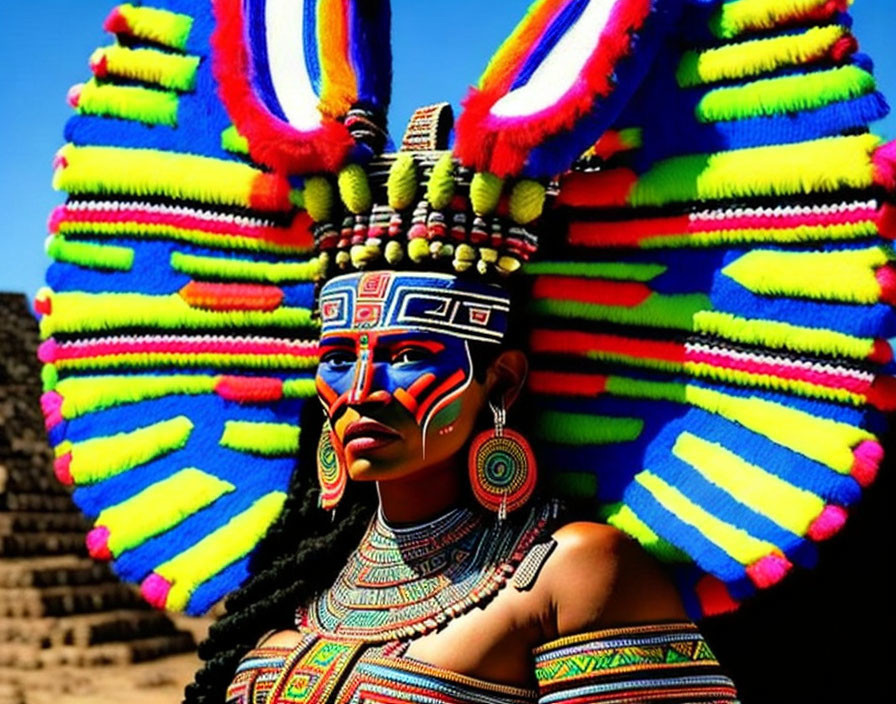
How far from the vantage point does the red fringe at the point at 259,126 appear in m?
3.83

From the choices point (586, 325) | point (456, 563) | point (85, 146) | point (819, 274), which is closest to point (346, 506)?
point (456, 563)

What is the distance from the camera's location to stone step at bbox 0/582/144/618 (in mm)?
25703

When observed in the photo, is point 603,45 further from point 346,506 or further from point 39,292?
point 39,292

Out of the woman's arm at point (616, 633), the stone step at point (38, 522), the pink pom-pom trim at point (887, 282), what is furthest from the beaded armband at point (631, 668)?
the stone step at point (38, 522)

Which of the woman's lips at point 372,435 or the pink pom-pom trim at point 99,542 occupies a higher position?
the woman's lips at point 372,435

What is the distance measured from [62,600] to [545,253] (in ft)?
78.7

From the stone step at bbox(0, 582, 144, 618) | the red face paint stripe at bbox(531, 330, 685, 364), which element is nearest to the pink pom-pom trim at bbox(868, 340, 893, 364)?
the red face paint stripe at bbox(531, 330, 685, 364)

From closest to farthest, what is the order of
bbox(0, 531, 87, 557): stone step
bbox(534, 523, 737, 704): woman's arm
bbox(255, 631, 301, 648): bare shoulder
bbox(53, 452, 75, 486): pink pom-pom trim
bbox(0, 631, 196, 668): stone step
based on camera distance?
bbox(534, 523, 737, 704): woman's arm → bbox(255, 631, 301, 648): bare shoulder → bbox(53, 452, 75, 486): pink pom-pom trim → bbox(0, 631, 196, 668): stone step → bbox(0, 531, 87, 557): stone step

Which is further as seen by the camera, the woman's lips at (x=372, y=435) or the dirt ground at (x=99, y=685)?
the dirt ground at (x=99, y=685)

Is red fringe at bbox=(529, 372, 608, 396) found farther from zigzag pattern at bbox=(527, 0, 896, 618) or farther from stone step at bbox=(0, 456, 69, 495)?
stone step at bbox=(0, 456, 69, 495)

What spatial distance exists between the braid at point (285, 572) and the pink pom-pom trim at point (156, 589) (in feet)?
0.57

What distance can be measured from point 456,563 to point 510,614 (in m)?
0.24

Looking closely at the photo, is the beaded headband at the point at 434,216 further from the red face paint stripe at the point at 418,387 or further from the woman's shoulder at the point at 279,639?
the woman's shoulder at the point at 279,639

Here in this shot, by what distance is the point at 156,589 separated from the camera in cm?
412
